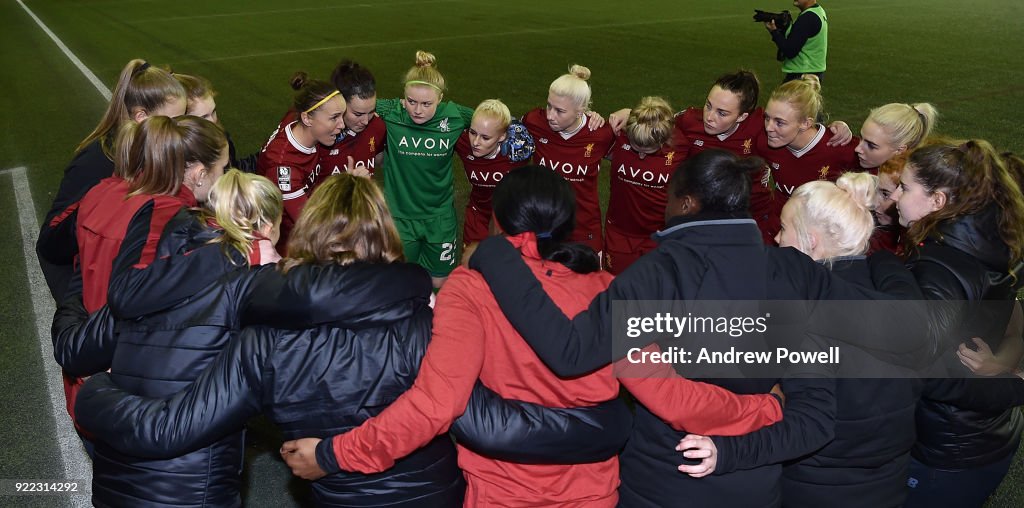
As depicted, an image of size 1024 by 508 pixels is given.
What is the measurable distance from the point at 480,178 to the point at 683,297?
9.60 feet

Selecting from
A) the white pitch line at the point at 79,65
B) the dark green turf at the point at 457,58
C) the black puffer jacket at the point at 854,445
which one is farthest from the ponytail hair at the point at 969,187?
the white pitch line at the point at 79,65

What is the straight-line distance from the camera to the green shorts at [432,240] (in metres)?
5.30

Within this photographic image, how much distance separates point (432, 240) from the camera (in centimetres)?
534

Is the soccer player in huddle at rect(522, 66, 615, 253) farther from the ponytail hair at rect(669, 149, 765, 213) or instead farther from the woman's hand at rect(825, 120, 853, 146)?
the ponytail hair at rect(669, 149, 765, 213)

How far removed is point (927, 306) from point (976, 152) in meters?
0.71

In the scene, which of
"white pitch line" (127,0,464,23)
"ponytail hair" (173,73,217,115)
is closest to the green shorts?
"ponytail hair" (173,73,217,115)

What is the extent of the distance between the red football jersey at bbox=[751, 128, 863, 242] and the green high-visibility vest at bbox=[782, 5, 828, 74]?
19.2 feet

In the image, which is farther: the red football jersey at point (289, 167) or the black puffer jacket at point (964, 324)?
the red football jersey at point (289, 167)

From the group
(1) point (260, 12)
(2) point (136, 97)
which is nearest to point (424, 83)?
(2) point (136, 97)

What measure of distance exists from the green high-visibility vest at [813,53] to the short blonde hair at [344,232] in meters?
8.89

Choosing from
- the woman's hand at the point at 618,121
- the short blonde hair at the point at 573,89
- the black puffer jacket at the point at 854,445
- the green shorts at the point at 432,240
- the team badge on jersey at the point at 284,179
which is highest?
the short blonde hair at the point at 573,89

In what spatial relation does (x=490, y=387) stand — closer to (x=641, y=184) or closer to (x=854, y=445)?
(x=854, y=445)

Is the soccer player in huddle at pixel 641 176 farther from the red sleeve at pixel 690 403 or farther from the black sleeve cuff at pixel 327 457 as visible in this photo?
the black sleeve cuff at pixel 327 457

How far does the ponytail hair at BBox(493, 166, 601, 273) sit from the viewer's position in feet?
7.84
